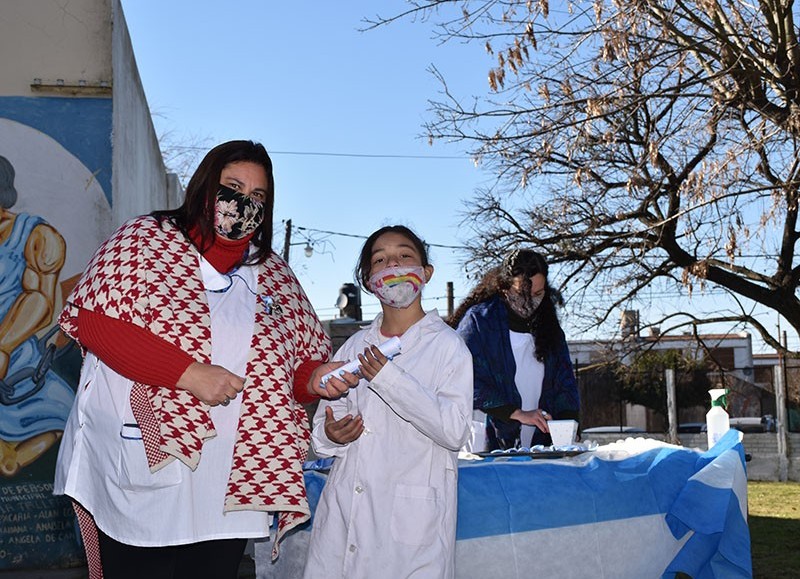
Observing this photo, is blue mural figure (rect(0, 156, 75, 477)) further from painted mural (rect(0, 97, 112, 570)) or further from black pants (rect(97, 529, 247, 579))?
black pants (rect(97, 529, 247, 579))

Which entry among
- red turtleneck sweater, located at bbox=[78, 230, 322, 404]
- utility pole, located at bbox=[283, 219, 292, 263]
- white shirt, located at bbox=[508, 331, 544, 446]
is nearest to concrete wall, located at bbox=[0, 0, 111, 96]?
white shirt, located at bbox=[508, 331, 544, 446]

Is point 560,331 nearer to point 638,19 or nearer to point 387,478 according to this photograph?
point 387,478

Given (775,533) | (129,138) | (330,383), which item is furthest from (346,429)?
(775,533)

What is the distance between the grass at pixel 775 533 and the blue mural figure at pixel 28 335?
15.9 feet

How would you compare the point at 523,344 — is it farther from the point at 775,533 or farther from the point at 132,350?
the point at 775,533

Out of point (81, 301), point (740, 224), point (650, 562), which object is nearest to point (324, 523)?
point (81, 301)

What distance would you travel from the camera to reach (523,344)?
537cm

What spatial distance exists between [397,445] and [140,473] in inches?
37.6

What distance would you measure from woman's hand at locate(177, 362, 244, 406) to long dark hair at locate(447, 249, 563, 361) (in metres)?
2.98

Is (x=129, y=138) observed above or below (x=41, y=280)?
above

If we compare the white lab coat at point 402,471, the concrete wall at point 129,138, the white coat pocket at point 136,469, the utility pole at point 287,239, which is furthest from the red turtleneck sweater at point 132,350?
the utility pole at point 287,239

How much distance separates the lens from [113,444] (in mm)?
2648

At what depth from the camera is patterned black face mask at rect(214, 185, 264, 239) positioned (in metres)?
2.95

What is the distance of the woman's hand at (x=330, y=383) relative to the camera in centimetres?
305
